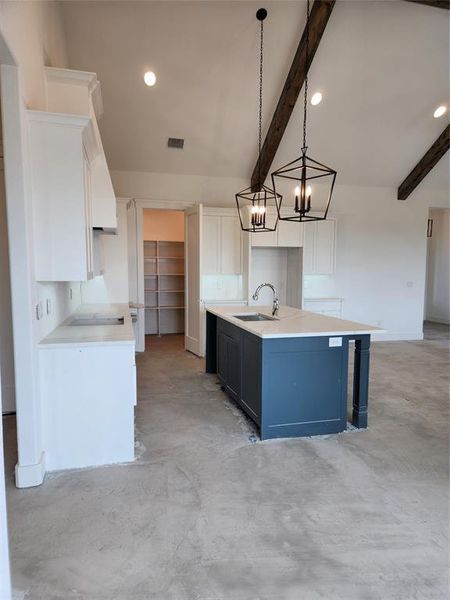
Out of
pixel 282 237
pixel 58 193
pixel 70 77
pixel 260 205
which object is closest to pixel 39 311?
pixel 58 193

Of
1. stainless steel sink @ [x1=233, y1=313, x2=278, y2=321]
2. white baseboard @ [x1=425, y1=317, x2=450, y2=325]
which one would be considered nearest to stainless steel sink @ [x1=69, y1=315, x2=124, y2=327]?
stainless steel sink @ [x1=233, y1=313, x2=278, y2=321]

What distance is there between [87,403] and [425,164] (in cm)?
681

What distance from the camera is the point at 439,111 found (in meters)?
5.84

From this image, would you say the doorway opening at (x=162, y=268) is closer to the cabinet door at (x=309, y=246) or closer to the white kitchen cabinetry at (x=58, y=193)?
the cabinet door at (x=309, y=246)

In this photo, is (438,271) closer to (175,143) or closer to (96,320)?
(175,143)

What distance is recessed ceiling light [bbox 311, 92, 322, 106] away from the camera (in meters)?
5.27

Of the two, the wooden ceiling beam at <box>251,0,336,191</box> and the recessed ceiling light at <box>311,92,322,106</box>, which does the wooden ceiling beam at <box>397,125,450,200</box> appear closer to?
the recessed ceiling light at <box>311,92,322,106</box>

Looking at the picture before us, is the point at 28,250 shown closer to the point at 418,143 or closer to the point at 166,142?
the point at 166,142

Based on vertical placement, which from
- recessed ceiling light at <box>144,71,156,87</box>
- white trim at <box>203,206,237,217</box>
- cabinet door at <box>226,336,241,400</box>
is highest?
recessed ceiling light at <box>144,71,156,87</box>

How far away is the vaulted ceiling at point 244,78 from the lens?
4.22m

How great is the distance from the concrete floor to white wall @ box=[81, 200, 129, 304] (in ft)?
8.50

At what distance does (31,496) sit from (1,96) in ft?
7.88

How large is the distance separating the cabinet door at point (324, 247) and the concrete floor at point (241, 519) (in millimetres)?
3539

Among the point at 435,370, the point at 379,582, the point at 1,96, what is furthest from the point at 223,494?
the point at 435,370
